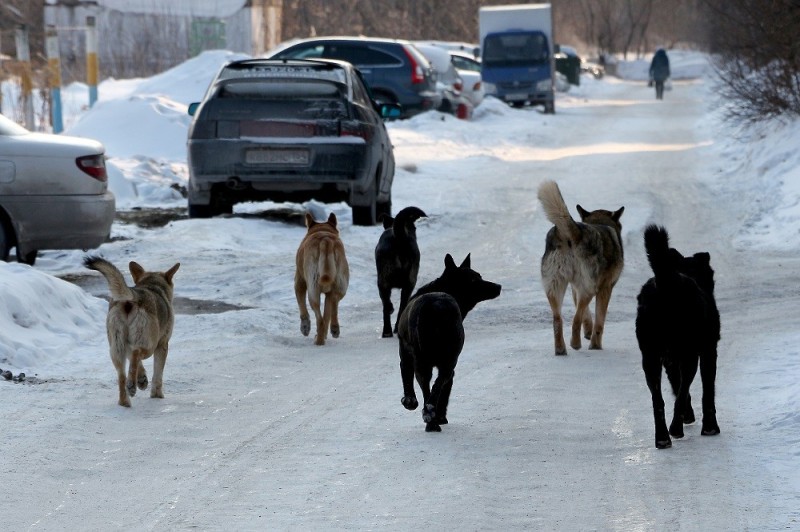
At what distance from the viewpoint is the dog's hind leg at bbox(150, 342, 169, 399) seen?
7207mm

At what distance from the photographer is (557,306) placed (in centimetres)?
849

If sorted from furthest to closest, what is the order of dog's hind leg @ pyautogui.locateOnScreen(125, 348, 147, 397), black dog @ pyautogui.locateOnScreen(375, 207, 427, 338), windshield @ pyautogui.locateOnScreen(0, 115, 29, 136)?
windshield @ pyautogui.locateOnScreen(0, 115, 29, 136), black dog @ pyautogui.locateOnScreen(375, 207, 427, 338), dog's hind leg @ pyautogui.locateOnScreen(125, 348, 147, 397)

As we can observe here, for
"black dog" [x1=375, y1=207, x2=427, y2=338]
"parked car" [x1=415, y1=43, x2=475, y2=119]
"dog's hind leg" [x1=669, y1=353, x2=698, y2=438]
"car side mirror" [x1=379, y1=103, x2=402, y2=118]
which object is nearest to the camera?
"dog's hind leg" [x1=669, y1=353, x2=698, y2=438]

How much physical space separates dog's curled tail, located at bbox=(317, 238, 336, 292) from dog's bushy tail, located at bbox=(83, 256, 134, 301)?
218 cm

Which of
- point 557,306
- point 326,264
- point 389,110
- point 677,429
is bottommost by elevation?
point 677,429

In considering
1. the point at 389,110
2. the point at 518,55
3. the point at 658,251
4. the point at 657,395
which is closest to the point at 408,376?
the point at 657,395

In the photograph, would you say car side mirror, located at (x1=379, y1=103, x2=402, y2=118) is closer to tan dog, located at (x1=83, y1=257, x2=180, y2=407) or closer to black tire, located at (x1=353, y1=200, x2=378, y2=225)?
black tire, located at (x1=353, y1=200, x2=378, y2=225)

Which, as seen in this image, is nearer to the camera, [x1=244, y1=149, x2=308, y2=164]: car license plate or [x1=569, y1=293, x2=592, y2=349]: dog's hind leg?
[x1=569, y1=293, x2=592, y2=349]: dog's hind leg

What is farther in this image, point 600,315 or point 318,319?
point 318,319

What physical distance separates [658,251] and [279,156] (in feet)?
26.2

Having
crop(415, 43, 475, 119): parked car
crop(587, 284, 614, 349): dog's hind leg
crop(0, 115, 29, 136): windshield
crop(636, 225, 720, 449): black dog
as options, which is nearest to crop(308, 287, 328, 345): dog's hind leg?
crop(587, 284, 614, 349): dog's hind leg

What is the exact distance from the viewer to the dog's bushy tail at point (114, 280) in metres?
6.69

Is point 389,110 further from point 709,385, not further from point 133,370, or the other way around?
point 709,385

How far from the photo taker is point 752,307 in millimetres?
10180
